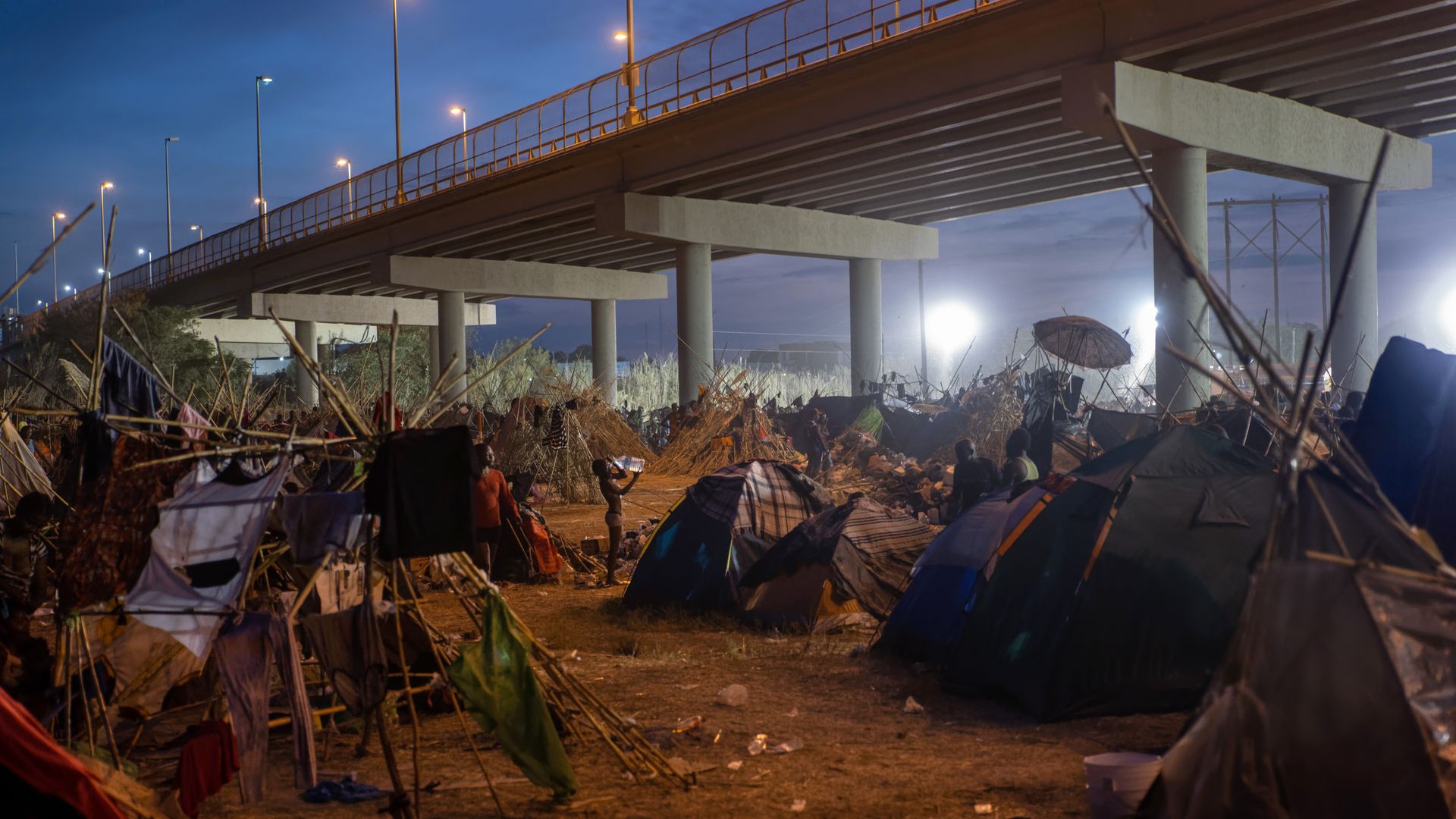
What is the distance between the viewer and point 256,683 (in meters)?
5.26

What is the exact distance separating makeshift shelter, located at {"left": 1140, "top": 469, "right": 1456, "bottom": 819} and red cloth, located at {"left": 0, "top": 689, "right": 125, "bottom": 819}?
355cm

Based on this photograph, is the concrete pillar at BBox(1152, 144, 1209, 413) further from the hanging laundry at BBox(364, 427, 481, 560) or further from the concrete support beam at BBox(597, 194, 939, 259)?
the hanging laundry at BBox(364, 427, 481, 560)

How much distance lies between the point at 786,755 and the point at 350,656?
2.42m

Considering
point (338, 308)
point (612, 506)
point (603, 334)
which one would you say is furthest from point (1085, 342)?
point (338, 308)

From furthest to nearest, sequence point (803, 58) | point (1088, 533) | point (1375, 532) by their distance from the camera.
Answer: point (803, 58) → point (1088, 533) → point (1375, 532)

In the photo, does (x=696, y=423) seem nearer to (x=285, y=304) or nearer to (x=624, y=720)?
(x=624, y=720)

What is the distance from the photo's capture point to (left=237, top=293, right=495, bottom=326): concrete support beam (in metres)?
41.7

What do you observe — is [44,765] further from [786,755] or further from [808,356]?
[808,356]

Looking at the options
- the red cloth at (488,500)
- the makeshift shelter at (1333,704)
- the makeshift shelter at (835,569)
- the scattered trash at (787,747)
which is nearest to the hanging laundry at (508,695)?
the scattered trash at (787,747)

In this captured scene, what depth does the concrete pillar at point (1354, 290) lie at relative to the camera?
22.3 meters

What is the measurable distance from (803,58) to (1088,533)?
15.1 m

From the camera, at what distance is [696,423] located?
24.2m

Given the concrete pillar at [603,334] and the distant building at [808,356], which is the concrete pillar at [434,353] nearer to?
the concrete pillar at [603,334]

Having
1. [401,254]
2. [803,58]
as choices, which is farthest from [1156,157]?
[401,254]
